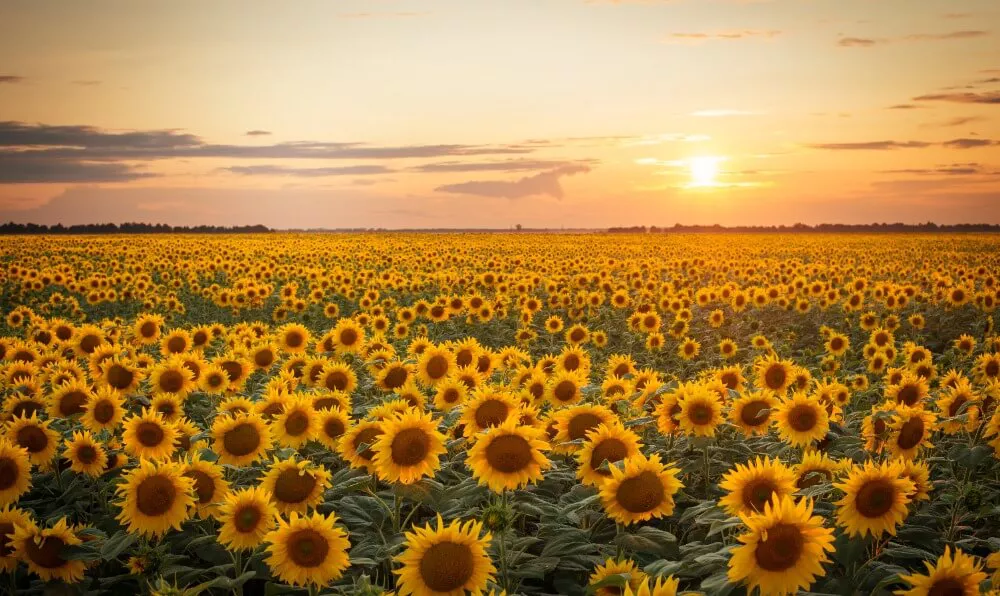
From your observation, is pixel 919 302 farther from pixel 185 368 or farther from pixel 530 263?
pixel 185 368

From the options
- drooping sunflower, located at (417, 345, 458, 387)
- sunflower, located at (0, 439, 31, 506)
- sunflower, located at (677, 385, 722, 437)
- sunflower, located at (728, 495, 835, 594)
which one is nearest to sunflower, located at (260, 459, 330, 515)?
sunflower, located at (0, 439, 31, 506)

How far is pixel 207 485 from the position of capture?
461 cm

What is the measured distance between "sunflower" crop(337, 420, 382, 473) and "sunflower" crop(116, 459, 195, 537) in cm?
102

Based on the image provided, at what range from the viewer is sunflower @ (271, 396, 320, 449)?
220 inches

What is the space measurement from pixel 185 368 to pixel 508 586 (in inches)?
193

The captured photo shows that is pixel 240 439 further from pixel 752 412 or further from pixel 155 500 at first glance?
pixel 752 412

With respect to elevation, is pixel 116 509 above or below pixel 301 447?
below

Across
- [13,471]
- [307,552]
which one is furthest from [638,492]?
[13,471]

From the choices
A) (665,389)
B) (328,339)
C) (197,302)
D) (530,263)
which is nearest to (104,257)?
(197,302)

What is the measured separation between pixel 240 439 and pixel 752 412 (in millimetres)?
3941

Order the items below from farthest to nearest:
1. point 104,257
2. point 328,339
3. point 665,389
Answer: point 104,257
point 328,339
point 665,389

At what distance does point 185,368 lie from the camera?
7.44m

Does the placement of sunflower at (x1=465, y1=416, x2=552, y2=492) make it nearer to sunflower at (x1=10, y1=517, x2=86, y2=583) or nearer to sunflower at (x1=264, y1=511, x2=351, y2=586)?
sunflower at (x1=264, y1=511, x2=351, y2=586)

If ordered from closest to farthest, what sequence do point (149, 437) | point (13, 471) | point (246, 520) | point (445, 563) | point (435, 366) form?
point (445, 563) → point (246, 520) → point (13, 471) → point (149, 437) → point (435, 366)
